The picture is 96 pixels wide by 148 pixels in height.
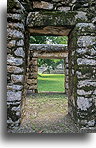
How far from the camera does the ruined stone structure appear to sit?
3.02 m

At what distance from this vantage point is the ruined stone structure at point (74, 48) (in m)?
3.02

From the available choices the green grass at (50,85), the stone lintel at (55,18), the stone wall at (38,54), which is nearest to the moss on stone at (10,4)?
the stone lintel at (55,18)

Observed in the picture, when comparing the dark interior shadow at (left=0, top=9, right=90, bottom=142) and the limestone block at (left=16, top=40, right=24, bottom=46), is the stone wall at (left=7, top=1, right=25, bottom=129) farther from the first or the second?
the dark interior shadow at (left=0, top=9, right=90, bottom=142)

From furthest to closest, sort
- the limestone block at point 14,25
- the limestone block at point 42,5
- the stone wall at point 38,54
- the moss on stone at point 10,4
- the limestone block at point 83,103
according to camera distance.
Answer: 1. the stone wall at point 38,54
2. the limestone block at point 42,5
3. the limestone block at point 83,103
4. the limestone block at point 14,25
5. the moss on stone at point 10,4

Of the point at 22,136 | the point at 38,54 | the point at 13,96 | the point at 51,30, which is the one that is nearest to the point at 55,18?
the point at 51,30

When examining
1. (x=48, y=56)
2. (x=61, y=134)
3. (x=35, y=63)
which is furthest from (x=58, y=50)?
(x=61, y=134)

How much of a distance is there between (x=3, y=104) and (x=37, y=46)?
16.4ft

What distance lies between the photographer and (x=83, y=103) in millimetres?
3143

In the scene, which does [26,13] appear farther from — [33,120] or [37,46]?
[37,46]

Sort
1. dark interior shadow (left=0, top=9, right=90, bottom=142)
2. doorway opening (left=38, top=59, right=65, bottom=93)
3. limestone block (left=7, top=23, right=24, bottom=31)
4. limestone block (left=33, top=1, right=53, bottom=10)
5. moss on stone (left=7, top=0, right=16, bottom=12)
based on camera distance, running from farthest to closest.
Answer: doorway opening (left=38, top=59, right=65, bottom=93)
limestone block (left=33, top=1, right=53, bottom=10)
limestone block (left=7, top=23, right=24, bottom=31)
moss on stone (left=7, top=0, right=16, bottom=12)
dark interior shadow (left=0, top=9, right=90, bottom=142)

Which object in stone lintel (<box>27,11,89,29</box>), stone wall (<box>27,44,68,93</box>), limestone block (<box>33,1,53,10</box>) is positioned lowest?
stone wall (<box>27,44,68,93</box>)

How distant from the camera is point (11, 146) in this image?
2.68 meters

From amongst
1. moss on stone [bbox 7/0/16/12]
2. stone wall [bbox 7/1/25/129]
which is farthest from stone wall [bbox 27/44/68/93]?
moss on stone [bbox 7/0/16/12]

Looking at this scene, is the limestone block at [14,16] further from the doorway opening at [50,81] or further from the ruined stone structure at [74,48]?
the doorway opening at [50,81]
